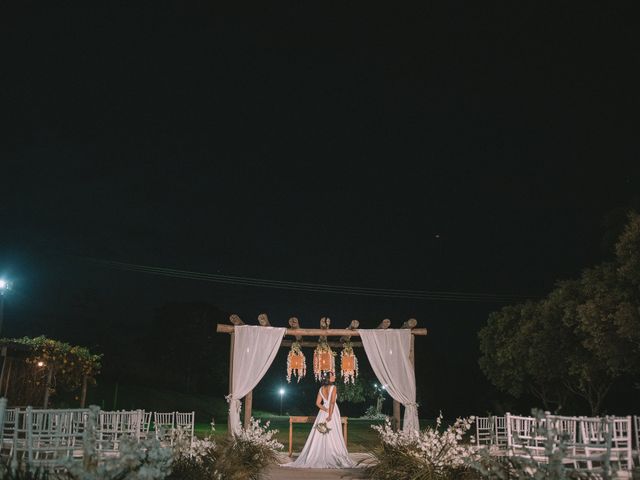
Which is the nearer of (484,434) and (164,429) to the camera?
(164,429)

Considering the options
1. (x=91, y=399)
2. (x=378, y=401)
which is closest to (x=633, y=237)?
(x=91, y=399)

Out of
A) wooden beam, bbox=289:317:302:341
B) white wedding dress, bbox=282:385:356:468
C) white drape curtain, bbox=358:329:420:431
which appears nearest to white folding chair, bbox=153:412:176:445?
white wedding dress, bbox=282:385:356:468

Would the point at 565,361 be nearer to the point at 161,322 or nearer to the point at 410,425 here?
the point at 410,425

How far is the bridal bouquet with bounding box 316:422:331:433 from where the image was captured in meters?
10.2

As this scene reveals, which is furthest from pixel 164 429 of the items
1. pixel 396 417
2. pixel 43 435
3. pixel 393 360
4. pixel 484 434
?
pixel 396 417

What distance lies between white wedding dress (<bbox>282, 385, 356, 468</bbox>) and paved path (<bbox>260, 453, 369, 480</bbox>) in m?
0.24

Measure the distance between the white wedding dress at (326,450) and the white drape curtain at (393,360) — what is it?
1.29 metres

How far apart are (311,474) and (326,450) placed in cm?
97

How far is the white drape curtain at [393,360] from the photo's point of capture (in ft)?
37.1

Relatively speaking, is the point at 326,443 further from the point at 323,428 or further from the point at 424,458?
the point at 424,458

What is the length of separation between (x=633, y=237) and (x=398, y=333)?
443cm

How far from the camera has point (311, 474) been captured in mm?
9195

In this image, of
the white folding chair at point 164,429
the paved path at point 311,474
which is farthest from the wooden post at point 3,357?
the paved path at point 311,474

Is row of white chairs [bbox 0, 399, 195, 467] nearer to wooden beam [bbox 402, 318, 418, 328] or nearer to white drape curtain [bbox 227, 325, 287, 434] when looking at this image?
white drape curtain [bbox 227, 325, 287, 434]
